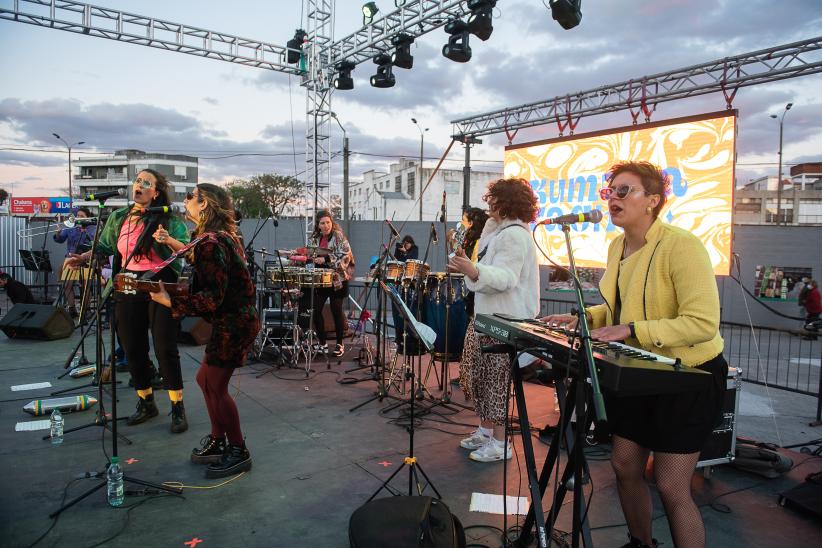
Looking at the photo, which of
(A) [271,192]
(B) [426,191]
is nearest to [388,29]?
(B) [426,191]

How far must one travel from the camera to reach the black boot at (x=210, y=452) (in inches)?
149

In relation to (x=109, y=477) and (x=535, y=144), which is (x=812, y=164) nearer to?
(x=535, y=144)

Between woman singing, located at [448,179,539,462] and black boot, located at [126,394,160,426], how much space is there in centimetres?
289

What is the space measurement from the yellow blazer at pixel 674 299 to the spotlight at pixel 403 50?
9856 millimetres

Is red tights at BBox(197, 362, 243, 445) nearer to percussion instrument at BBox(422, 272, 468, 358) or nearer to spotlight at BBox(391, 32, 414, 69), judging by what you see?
percussion instrument at BBox(422, 272, 468, 358)

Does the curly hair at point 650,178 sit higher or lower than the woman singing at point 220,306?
higher

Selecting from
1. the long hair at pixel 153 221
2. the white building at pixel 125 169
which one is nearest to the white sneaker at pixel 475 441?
the long hair at pixel 153 221

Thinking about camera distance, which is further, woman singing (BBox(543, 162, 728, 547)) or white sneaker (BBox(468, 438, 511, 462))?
white sneaker (BBox(468, 438, 511, 462))

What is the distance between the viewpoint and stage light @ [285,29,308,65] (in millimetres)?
14164

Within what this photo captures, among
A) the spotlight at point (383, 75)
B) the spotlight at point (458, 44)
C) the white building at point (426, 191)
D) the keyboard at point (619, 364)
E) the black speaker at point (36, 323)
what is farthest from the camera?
the white building at point (426, 191)

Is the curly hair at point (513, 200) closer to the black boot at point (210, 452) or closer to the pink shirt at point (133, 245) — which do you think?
the black boot at point (210, 452)

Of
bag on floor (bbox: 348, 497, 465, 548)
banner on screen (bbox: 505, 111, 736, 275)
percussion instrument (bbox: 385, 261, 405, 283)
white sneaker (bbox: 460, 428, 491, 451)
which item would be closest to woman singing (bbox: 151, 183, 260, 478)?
bag on floor (bbox: 348, 497, 465, 548)

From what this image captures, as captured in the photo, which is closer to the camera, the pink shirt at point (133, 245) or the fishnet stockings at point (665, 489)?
the fishnet stockings at point (665, 489)

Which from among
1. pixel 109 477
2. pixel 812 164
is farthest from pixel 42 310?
pixel 812 164
